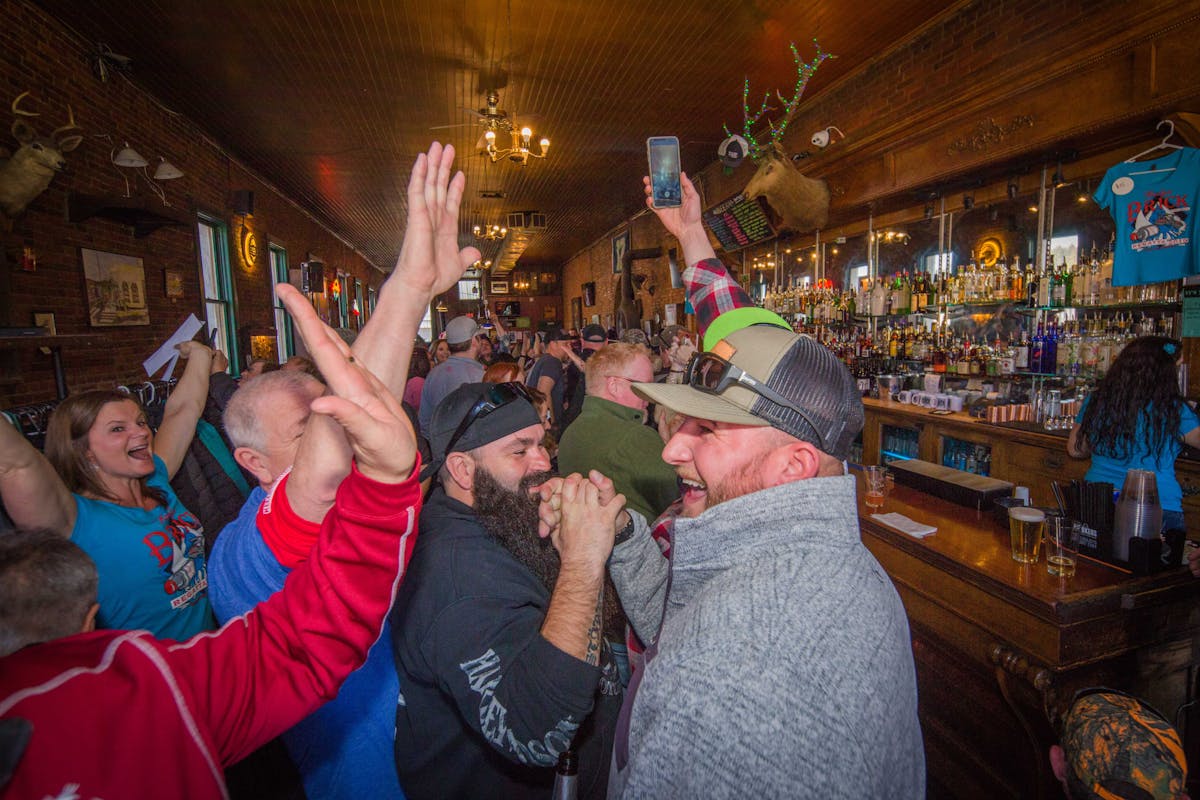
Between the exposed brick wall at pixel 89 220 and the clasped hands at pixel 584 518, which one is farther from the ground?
the exposed brick wall at pixel 89 220

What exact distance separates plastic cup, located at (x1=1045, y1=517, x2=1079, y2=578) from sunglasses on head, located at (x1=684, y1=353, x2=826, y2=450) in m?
1.52

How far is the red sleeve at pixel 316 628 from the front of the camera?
3.02 ft

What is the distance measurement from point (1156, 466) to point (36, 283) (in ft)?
23.7

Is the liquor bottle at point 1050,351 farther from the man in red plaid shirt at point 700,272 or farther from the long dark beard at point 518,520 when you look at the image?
the long dark beard at point 518,520

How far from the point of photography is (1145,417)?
3.04 metres

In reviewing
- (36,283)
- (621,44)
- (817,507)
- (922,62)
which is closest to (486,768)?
(817,507)

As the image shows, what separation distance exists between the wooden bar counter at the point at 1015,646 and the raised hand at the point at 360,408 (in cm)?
205

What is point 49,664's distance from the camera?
798 millimetres

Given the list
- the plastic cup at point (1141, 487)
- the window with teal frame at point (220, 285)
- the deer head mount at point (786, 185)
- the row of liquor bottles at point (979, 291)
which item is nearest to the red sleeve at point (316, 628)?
the plastic cup at point (1141, 487)

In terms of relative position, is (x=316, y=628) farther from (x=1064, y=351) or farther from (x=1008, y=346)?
(x=1008, y=346)

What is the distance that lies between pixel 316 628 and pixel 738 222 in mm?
7315

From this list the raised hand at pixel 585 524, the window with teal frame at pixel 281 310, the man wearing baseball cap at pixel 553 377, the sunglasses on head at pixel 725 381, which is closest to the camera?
the sunglasses on head at pixel 725 381

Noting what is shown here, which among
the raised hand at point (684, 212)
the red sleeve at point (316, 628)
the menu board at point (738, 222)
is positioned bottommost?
the red sleeve at point (316, 628)

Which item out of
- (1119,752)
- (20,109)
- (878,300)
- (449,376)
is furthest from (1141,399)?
(20,109)
